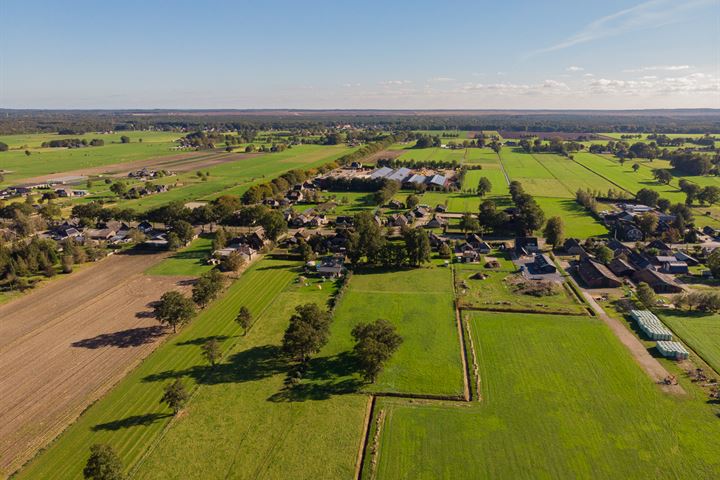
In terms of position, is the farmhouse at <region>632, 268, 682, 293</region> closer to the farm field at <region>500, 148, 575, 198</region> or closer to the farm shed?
the farm shed

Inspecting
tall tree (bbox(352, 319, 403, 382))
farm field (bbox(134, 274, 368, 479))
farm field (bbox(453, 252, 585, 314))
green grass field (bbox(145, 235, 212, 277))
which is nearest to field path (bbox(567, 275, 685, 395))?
farm field (bbox(453, 252, 585, 314))

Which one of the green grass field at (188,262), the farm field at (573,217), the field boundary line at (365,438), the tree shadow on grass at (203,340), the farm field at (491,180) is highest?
the farm field at (491,180)

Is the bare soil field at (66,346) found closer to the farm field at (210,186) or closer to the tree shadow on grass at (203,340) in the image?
the tree shadow on grass at (203,340)

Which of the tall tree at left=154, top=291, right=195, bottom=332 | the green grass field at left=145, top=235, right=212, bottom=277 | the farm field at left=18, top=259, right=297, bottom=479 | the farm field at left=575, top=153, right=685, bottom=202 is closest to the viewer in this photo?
the farm field at left=18, top=259, right=297, bottom=479

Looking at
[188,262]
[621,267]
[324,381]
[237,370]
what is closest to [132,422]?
[237,370]

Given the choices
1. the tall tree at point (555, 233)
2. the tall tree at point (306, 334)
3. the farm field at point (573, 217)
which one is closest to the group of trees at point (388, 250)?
the tall tree at point (306, 334)

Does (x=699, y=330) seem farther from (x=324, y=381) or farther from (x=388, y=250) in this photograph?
(x=324, y=381)
